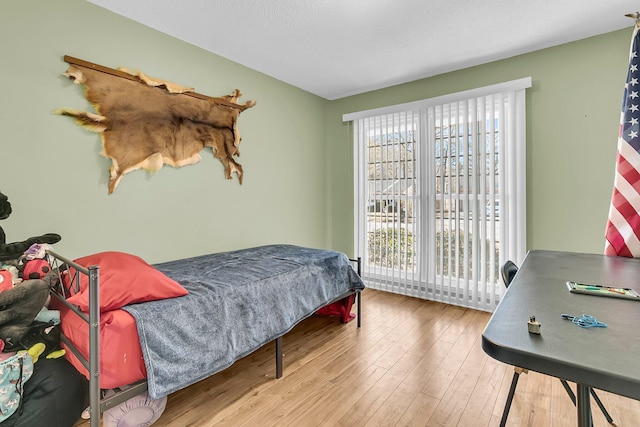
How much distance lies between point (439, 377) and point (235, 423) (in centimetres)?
129

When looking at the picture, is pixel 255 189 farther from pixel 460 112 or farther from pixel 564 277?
pixel 564 277

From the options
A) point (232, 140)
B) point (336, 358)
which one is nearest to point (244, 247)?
point (232, 140)

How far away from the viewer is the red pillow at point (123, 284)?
1.38 meters

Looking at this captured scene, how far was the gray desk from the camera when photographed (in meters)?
0.62

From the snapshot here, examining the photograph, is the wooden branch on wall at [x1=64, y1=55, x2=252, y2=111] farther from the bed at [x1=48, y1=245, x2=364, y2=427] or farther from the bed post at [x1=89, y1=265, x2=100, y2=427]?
the bed post at [x1=89, y1=265, x2=100, y2=427]

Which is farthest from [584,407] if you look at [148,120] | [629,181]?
[148,120]

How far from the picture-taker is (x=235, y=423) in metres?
1.60

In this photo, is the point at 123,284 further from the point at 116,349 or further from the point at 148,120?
the point at 148,120

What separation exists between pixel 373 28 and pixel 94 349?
9.19 ft

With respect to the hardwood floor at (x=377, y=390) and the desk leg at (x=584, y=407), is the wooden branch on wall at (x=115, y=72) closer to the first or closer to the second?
the hardwood floor at (x=377, y=390)

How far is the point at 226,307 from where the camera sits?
1.76m

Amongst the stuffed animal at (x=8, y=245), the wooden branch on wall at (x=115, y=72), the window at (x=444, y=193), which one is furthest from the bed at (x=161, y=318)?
the window at (x=444, y=193)

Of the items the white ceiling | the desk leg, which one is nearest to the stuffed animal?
the white ceiling

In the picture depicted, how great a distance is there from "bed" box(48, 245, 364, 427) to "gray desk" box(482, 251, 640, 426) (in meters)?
1.38
